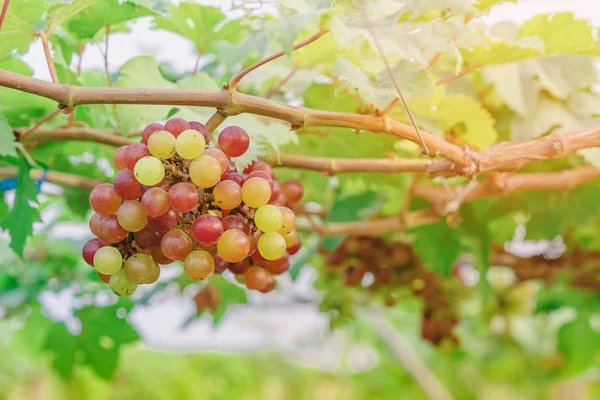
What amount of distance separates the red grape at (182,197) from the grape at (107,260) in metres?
0.07

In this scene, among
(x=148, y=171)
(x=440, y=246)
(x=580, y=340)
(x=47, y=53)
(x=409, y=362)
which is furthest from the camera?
(x=409, y=362)

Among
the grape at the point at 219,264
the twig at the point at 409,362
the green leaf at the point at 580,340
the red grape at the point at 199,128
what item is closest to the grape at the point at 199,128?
the red grape at the point at 199,128

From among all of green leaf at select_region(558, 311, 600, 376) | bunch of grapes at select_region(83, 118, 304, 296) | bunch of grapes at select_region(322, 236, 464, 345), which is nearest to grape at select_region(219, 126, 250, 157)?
bunch of grapes at select_region(83, 118, 304, 296)

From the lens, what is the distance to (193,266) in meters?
0.45

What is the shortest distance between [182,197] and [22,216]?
0.38 metres

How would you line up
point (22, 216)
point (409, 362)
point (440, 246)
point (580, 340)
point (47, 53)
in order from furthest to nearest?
1. point (409, 362)
2. point (580, 340)
3. point (440, 246)
4. point (22, 216)
5. point (47, 53)

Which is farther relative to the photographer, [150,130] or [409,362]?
[409,362]

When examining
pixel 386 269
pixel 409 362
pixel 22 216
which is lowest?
pixel 409 362

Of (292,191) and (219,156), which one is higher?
(219,156)

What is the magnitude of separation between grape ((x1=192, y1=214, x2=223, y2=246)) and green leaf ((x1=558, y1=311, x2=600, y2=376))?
1335 mm

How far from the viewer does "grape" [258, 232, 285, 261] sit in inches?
18.3

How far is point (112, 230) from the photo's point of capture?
17.7 inches

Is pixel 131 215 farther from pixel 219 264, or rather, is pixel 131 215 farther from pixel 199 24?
pixel 199 24

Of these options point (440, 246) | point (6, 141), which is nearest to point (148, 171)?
point (6, 141)
